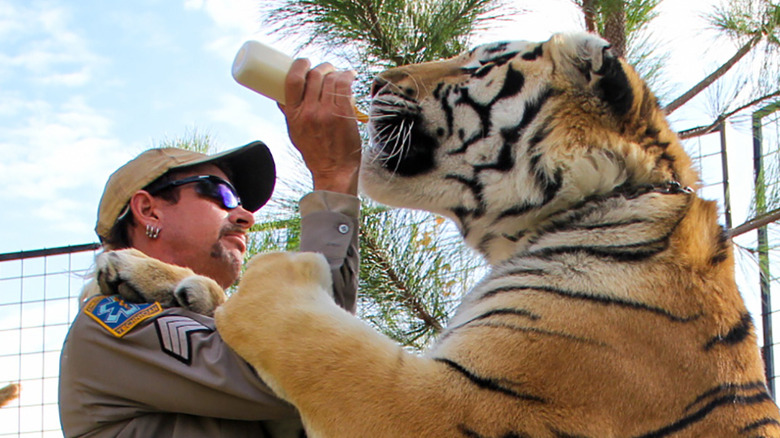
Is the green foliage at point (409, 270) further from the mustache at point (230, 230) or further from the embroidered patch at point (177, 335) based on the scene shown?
the embroidered patch at point (177, 335)

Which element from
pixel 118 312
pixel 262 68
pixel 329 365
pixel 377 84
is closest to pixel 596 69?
pixel 377 84

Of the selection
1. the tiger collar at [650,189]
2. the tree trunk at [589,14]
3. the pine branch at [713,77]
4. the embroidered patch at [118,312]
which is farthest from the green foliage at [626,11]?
the embroidered patch at [118,312]

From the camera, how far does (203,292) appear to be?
5.95ft

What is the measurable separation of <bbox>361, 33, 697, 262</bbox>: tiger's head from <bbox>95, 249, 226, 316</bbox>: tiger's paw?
0.46 metres

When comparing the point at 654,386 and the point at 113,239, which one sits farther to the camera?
the point at 113,239

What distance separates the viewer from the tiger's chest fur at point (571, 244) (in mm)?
1449

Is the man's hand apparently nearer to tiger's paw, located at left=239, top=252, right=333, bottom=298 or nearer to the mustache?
tiger's paw, located at left=239, top=252, right=333, bottom=298

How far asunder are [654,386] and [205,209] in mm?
1157

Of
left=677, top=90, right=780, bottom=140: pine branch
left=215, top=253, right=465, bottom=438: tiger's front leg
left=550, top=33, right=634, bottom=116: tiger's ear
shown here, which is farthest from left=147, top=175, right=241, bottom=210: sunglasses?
left=677, top=90, right=780, bottom=140: pine branch

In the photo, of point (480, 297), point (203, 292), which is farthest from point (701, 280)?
point (203, 292)

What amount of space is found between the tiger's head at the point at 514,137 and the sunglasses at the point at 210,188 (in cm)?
37

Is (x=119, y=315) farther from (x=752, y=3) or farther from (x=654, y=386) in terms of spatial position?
(x=752, y=3)

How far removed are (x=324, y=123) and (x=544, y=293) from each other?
1.95 feet

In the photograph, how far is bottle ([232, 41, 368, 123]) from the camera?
1801 millimetres
